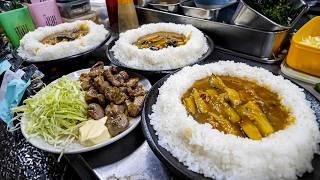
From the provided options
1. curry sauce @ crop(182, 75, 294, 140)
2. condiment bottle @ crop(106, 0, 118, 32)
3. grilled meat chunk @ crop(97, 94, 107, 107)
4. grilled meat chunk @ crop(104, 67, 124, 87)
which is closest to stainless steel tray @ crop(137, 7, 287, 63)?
curry sauce @ crop(182, 75, 294, 140)

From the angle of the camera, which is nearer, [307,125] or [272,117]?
[307,125]

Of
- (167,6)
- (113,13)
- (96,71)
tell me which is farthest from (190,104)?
(113,13)

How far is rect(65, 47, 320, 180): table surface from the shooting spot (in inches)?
61.2

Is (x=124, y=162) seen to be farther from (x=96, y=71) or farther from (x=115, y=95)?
(x=96, y=71)

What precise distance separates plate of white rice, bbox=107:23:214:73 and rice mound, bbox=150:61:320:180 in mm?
738

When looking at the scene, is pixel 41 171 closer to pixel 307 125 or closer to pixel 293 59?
pixel 307 125

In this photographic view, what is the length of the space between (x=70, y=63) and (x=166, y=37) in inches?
47.1

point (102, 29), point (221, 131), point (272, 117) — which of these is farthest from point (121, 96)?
point (102, 29)

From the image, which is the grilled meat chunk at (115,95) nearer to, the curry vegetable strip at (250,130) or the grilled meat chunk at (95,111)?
the grilled meat chunk at (95,111)

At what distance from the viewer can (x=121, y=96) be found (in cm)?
198

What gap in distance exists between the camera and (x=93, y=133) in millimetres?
1623

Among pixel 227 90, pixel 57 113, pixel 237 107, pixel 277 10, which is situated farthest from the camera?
pixel 277 10

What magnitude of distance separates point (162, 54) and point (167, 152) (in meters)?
1.23

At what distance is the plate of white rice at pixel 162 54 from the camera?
7.74 feet
